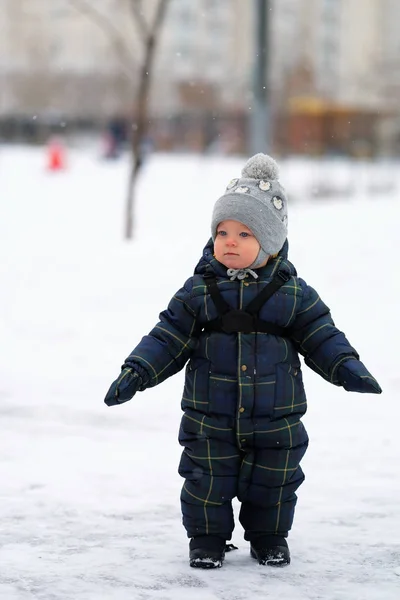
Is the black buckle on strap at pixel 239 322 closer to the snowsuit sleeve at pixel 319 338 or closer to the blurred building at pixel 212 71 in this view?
Answer: the snowsuit sleeve at pixel 319 338

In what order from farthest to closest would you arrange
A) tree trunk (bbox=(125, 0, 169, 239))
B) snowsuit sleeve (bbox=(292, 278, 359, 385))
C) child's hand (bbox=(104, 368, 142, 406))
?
tree trunk (bbox=(125, 0, 169, 239)) → snowsuit sleeve (bbox=(292, 278, 359, 385)) → child's hand (bbox=(104, 368, 142, 406))

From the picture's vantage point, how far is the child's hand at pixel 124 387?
12.3 feet

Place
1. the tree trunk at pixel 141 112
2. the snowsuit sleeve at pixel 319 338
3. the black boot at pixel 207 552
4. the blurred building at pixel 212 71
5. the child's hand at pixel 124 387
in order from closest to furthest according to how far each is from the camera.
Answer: the child's hand at pixel 124 387 < the snowsuit sleeve at pixel 319 338 < the black boot at pixel 207 552 < the tree trunk at pixel 141 112 < the blurred building at pixel 212 71

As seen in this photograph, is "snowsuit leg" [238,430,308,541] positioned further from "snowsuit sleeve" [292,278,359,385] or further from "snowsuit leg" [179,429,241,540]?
"snowsuit sleeve" [292,278,359,385]

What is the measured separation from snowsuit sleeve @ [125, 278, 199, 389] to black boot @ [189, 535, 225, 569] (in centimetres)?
56

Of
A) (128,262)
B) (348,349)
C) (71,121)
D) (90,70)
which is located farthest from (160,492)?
(90,70)

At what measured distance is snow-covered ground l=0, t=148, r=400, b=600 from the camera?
12.9ft

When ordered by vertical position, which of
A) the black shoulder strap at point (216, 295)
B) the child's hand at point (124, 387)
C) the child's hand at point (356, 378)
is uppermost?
the black shoulder strap at point (216, 295)

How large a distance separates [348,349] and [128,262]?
22.5 ft

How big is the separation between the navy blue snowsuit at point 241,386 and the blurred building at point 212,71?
9.66 metres

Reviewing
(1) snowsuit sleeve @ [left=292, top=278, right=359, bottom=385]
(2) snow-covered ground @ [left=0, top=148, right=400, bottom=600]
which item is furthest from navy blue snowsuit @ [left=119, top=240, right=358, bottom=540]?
(2) snow-covered ground @ [left=0, top=148, right=400, bottom=600]

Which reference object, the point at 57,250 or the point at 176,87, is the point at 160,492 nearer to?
the point at 57,250

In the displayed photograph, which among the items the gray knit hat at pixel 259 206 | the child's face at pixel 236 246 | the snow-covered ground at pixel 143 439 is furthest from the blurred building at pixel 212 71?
the child's face at pixel 236 246

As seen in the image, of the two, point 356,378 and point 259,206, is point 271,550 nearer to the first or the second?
point 356,378
